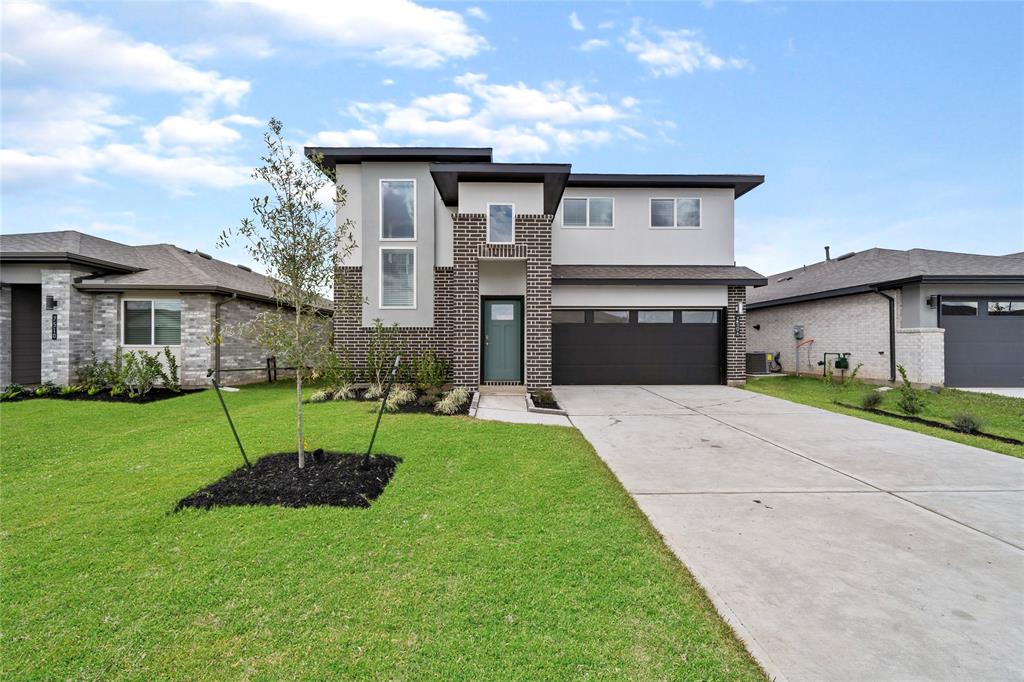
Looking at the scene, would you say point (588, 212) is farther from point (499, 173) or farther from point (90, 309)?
point (90, 309)

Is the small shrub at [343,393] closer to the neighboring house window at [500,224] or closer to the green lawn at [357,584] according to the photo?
the green lawn at [357,584]

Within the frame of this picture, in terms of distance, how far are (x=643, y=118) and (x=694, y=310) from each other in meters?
6.27

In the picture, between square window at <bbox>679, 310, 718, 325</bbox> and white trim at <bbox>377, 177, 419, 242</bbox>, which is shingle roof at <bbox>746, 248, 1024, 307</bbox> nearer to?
square window at <bbox>679, 310, 718, 325</bbox>

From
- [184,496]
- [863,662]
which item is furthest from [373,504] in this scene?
[863,662]

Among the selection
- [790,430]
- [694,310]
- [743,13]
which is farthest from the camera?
[694,310]

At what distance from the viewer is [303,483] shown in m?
4.22

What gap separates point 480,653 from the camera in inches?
79.9

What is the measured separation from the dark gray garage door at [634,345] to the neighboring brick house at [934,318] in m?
5.21

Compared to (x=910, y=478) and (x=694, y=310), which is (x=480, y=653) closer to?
(x=910, y=478)

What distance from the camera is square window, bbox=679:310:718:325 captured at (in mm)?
12484

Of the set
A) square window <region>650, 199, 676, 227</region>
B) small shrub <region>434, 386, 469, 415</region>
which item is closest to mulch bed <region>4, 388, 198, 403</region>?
small shrub <region>434, 386, 469, 415</region>

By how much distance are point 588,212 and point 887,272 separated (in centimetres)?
979

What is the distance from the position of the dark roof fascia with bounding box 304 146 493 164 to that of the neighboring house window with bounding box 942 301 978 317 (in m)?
13.9

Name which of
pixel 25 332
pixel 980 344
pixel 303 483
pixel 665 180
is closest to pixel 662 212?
pixel 665 180
